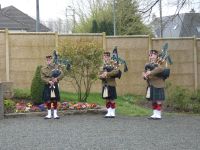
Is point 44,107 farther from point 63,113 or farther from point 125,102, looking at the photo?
point 125,102

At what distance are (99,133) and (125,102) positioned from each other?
23.5ft

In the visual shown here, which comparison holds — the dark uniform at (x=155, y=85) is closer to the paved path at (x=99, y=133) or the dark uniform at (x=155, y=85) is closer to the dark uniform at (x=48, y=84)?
the paved path at (x=99, y=133)

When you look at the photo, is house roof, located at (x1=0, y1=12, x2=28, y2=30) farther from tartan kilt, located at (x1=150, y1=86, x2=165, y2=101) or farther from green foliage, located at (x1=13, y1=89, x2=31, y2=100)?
tartan kilt, located at (x1=150, y1=86, x2=165, y2=101)

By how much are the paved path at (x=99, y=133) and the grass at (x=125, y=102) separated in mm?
Answer: 1119

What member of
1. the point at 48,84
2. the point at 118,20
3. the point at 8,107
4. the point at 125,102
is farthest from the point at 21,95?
the point at 118,20

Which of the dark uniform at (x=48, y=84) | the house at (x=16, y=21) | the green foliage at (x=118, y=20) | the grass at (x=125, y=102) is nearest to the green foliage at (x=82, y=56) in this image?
the grass at (x=125, y=102)

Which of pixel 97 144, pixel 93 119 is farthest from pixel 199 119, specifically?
pixel 97 144

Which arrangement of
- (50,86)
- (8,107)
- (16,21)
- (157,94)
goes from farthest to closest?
(16,21), (8,107), (50,86), (157,94)

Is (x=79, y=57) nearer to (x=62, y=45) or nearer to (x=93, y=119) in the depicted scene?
(x=62, y=45)

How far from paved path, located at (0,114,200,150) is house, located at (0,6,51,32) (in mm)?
33809

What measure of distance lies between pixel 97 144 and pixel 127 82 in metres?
10.6

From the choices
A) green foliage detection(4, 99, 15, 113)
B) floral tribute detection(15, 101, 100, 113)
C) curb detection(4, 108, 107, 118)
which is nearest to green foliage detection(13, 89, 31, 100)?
floral tribute detection(15, 101, 100, 113)

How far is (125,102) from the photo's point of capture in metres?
17.8

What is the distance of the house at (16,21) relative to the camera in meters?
48.2
